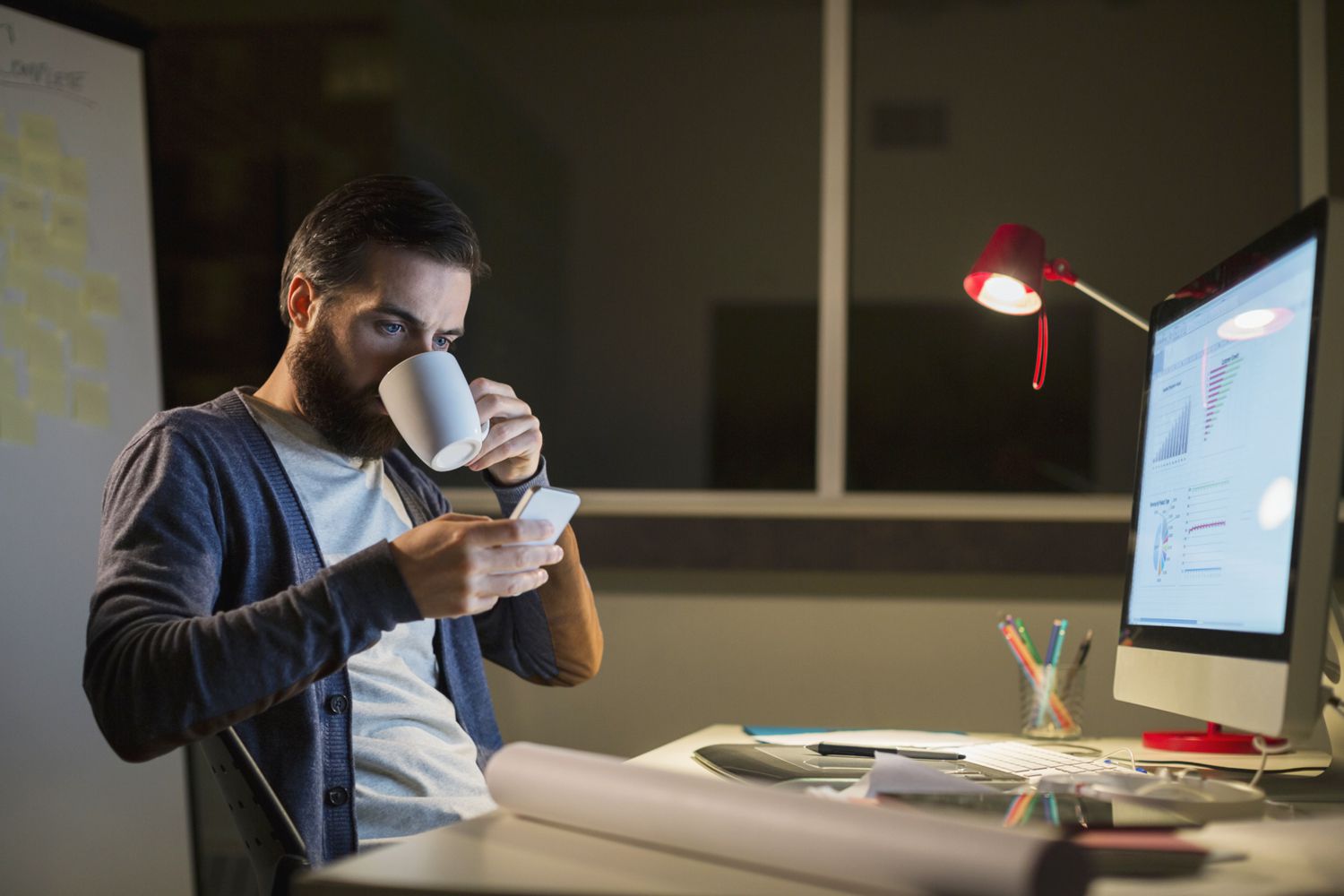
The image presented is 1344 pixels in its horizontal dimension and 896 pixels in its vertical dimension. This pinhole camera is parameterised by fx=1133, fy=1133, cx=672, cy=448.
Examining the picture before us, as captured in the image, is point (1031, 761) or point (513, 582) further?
point (1031, 761)

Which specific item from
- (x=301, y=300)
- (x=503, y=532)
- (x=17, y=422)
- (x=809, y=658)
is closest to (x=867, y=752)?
(x=503, y=532)

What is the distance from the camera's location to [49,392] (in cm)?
195

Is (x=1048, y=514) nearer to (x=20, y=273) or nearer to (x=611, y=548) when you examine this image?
(x=611, y=548)

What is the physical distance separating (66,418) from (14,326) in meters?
0.18

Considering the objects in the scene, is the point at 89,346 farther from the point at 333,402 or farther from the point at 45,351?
the point at 333,402

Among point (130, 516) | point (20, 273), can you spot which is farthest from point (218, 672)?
point (20, 273)

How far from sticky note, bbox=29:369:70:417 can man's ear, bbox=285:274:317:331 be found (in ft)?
2.65

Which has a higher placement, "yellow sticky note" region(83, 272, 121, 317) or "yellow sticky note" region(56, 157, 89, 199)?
"yellow sticky note" region(56, 157, 89, 199)

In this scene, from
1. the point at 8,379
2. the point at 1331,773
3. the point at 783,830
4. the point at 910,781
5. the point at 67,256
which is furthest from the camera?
the point at 67,256

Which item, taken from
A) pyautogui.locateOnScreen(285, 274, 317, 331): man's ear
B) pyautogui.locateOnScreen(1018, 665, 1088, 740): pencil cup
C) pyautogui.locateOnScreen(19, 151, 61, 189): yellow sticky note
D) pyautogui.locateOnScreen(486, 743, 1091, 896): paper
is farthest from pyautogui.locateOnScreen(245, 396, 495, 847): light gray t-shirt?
pyautogui.locateOnScreen(19, 151, 61, 189): yellow sticky note

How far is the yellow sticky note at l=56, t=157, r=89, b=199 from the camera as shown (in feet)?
6.57

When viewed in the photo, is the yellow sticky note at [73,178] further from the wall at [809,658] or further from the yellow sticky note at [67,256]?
the wall at [809,658]

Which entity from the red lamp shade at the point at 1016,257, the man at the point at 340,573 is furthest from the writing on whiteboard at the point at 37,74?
the red lamp shade at the point at 1016,257

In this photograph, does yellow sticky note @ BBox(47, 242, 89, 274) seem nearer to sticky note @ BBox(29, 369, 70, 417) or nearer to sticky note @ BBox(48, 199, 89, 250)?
sticky note @ BBox(48, 199, 89, 250)
